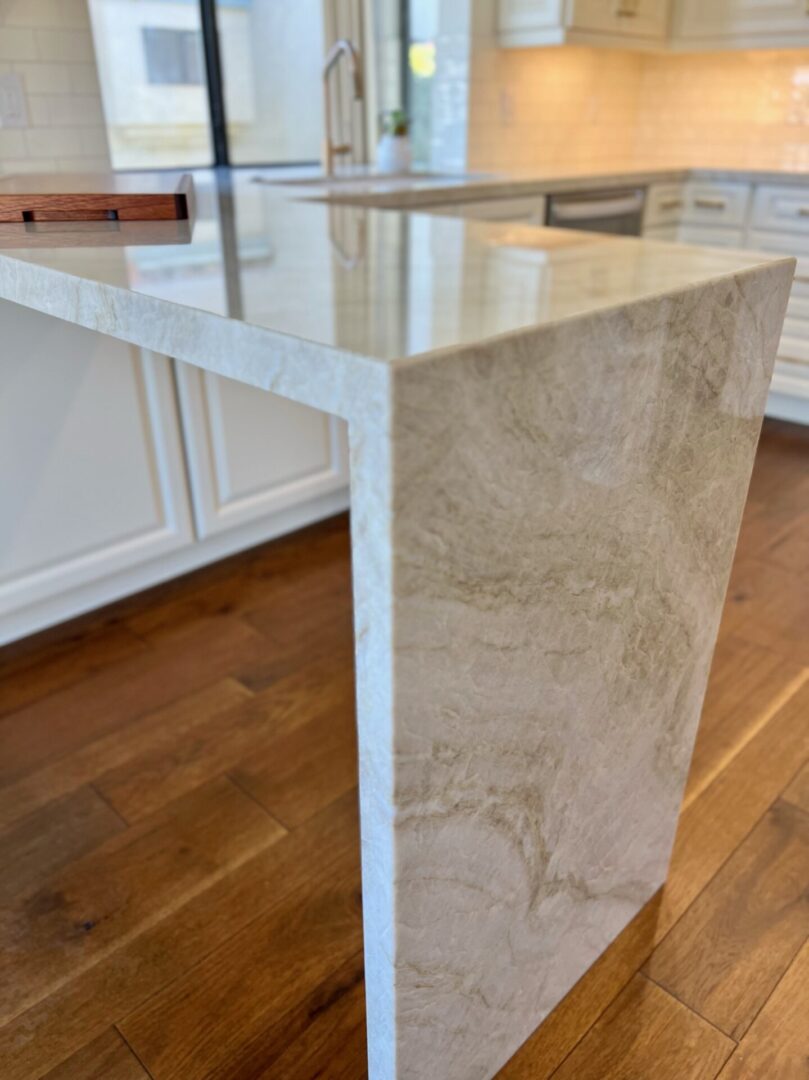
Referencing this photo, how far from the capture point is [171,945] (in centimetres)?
113

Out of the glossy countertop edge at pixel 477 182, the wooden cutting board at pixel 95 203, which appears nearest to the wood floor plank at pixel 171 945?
the wooden cutting board at pixel 95 203

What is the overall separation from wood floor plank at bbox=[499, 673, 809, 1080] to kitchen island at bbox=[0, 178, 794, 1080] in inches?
1.3

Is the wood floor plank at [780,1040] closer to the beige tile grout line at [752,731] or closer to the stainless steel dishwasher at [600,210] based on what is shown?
the beige tile grout line at [752,731]

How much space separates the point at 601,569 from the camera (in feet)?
2.51

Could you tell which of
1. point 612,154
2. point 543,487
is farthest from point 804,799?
point 612,154

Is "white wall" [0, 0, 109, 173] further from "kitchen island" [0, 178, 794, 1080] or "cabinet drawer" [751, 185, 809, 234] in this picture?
"cabinet drawer" [751, 185, 809, 234]

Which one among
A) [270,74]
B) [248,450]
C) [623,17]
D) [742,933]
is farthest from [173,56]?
[742,933]

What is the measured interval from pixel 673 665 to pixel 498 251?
0.53 m

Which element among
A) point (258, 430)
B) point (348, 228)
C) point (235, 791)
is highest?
point (348, 228)

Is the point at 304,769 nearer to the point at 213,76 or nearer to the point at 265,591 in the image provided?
the point at 265,591

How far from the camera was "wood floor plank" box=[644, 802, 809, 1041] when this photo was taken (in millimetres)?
1058

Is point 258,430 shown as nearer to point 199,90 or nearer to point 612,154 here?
point 199,90

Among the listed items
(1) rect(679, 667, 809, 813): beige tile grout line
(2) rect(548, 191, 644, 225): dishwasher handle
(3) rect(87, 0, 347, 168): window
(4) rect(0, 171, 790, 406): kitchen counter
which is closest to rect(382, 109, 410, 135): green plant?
(3) rect(87, 0, 347, 168): window

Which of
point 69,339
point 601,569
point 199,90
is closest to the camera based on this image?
point 601,569
